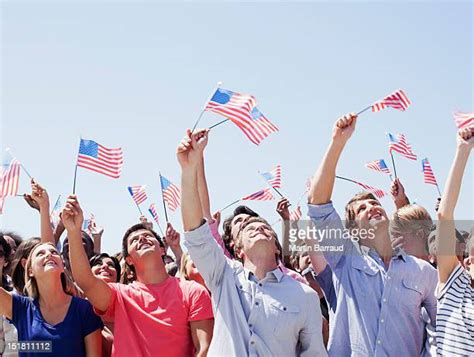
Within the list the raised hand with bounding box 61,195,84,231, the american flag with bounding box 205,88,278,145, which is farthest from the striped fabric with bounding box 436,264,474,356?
the american flag with bounding box 205,88,278,145

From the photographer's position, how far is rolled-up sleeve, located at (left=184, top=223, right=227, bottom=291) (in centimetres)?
460

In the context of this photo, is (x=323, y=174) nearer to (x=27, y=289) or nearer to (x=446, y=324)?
(x=446, y=324)

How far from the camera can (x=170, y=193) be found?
12250 mm

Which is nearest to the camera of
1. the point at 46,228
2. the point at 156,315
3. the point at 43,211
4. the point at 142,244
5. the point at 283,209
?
the point at 156,315

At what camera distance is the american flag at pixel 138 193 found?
44.7ft

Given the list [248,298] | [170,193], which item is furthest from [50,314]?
[170,193]

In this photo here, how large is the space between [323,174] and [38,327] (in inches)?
102

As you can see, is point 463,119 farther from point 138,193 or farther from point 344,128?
point 138,193

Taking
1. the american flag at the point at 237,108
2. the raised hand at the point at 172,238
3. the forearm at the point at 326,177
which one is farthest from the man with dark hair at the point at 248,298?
the raised hand at the point at 172,238

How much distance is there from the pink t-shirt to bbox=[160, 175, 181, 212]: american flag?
6344mm

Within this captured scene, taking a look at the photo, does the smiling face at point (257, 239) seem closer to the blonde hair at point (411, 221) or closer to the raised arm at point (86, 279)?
the raised arm at point (86, 279)

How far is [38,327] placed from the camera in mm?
5465

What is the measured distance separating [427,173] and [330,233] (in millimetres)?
8206

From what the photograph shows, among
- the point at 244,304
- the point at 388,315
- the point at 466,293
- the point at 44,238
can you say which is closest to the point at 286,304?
the point at 244,304
